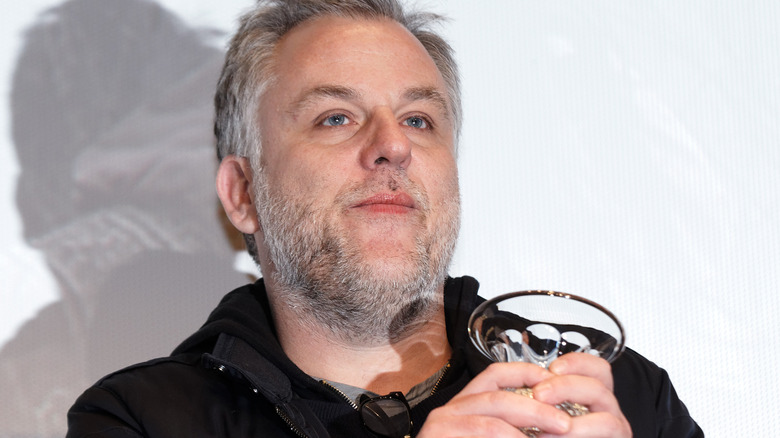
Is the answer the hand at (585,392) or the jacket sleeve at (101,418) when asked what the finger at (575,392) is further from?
the jacket sleeve at (101,418)

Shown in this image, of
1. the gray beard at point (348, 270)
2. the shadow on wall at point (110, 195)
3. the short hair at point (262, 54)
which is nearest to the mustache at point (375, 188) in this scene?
the gray beard at point (348, 270)

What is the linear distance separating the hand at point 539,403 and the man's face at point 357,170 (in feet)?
1.44

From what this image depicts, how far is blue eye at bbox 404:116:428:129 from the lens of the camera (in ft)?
5.34

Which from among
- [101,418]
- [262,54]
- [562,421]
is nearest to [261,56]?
[262,54]

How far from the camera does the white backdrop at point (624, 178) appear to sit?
183cm

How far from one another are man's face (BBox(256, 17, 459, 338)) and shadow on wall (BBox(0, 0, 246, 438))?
35 centimetres

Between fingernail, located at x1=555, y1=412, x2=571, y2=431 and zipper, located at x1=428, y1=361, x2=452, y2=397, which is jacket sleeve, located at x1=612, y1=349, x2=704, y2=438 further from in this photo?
fingernail, located at x1=555, y1=412, x2=571, y2=431

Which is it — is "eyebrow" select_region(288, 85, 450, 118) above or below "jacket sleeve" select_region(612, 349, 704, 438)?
above

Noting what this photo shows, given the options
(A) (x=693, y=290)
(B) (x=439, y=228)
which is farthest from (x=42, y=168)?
(A) (x=693, y=290)

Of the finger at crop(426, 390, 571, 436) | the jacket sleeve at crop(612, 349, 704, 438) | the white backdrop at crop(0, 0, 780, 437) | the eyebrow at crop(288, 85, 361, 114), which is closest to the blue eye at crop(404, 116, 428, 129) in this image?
the eyebrow at crop(288, 85, 361, 114)

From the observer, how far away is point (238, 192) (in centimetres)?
175

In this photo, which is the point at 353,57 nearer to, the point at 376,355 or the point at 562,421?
the point at 376,355

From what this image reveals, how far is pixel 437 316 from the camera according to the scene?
5.36ft

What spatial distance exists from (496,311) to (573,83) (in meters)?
0.98
